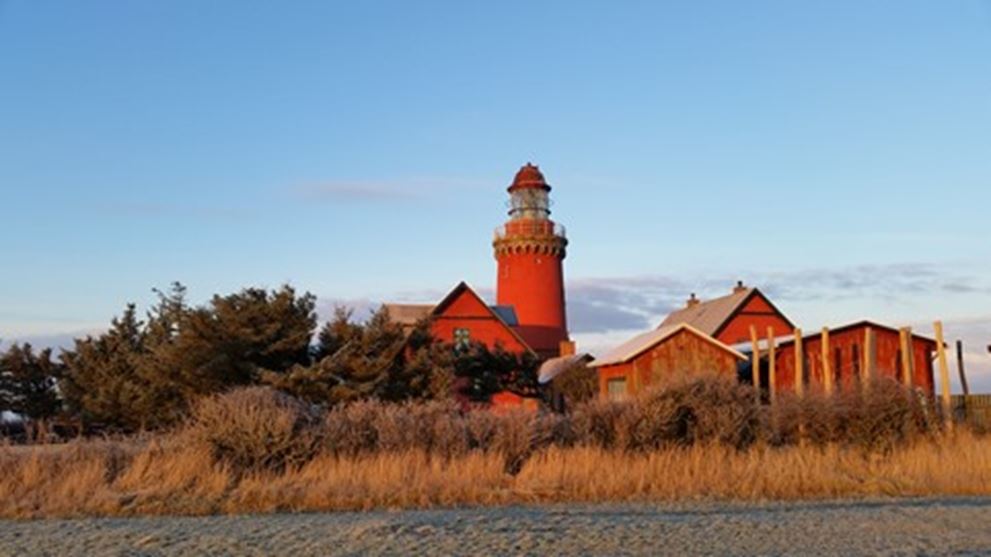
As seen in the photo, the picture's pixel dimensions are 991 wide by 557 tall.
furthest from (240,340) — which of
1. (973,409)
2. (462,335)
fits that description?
(973,409)

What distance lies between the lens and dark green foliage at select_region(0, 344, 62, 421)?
1524 inches

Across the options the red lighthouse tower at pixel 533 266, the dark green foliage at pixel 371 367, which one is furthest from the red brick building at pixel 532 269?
the dark green foliage at pixel 371 367

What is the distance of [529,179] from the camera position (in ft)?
162

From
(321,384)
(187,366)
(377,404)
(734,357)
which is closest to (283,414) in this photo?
(377,404)

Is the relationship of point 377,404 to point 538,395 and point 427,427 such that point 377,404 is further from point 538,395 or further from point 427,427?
point 538,395

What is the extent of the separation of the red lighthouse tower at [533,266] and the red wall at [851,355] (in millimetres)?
18162

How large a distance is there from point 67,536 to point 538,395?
90.7ft

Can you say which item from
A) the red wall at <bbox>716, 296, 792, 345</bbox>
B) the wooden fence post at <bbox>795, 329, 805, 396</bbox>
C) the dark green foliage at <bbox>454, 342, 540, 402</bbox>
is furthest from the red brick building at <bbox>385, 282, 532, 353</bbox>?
the wooden fence post at <bbox>795, 329, 805, 396</bbox>

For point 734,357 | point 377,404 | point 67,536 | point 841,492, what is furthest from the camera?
point 734,357

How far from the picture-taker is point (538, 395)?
38.0 metres

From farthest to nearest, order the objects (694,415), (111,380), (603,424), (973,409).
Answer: (111,380) → (973,409) → (694,415) → (603,424)

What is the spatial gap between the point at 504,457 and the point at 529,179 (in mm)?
33225

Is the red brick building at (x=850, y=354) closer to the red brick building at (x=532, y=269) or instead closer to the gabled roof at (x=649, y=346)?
the gabled roof at (x=649, y=346)

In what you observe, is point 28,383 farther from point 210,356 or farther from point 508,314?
point 508,314
